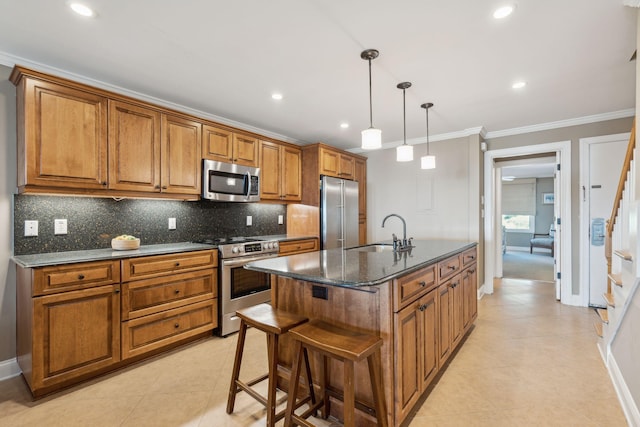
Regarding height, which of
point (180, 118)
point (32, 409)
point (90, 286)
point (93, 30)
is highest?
point (93, 30)

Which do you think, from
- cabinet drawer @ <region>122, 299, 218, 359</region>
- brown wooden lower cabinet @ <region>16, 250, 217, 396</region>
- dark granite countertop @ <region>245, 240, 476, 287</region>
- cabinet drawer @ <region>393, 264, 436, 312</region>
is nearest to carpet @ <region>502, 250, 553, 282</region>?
dark granite countertop @ <region>245, 240, 476, 287</region>

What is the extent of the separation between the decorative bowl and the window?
10.3 metres

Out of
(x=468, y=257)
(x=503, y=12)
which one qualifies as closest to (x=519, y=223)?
(x=468, y=257)

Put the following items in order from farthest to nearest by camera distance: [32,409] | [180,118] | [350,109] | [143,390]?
[350,109]
[180,118]
[143,390]
[32,409]

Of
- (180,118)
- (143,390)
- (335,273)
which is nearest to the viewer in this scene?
(335,273)

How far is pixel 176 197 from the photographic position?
3004 millimetres

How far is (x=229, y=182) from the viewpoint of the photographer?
3.41 meters

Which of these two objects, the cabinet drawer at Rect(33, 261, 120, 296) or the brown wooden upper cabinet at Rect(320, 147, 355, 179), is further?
the brown wooden upper cabinet at Rect(320, 147, 355, 179)

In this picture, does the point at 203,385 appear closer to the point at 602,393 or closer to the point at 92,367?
the point at 92,367

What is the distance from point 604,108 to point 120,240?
521 centimetres

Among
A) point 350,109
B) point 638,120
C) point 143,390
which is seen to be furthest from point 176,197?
point 638,120

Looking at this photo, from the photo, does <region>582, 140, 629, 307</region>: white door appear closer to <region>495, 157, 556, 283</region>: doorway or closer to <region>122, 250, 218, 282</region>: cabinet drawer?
<region>495, 157, 556, 283</region>: doorway

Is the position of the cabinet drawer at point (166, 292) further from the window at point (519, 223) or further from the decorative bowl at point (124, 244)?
the window at point (519, 223)

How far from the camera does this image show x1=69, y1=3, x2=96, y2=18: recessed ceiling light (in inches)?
67.4
